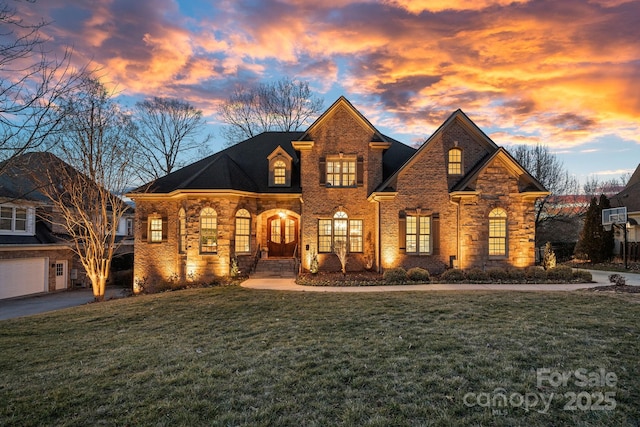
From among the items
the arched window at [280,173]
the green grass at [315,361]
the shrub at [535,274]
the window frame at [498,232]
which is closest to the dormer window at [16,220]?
the green grass at [315,361]

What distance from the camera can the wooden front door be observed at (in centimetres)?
2042

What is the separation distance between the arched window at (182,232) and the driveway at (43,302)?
20.6 ft

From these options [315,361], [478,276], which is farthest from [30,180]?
[478,276]

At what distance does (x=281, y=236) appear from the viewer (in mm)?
20484

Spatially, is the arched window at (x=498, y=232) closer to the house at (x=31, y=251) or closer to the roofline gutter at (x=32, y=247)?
the house at (x=31, y=251)

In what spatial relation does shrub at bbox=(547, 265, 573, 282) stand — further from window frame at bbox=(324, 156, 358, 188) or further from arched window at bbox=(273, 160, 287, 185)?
arched window at bbox=(273, 160, 287, 185)

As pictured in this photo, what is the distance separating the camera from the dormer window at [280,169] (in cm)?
2002

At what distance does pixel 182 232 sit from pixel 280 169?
21.0ft

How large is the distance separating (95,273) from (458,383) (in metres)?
18.0

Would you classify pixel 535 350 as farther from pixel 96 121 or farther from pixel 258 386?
pixel 96 121

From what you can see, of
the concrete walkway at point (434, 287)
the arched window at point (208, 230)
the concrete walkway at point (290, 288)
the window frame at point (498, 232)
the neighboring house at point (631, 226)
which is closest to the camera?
the concrete walkway at point (434, 287)

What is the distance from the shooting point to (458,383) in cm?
518

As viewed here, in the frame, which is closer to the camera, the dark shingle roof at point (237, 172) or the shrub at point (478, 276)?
the shrub at point (478, 276)

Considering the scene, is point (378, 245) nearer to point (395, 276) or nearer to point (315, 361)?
point (395, 276)
